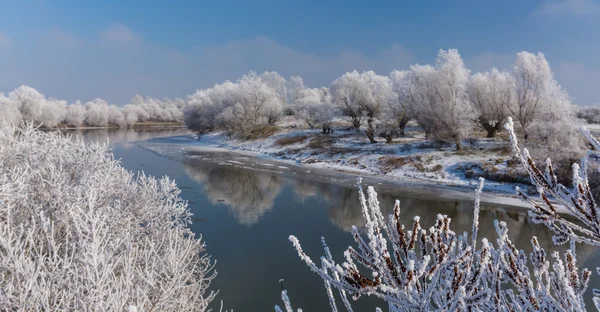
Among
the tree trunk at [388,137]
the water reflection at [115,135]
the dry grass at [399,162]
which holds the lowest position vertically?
the water reflection at [115,135]

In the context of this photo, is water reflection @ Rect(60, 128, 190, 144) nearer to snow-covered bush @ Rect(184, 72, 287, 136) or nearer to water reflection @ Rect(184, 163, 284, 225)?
snow-covered bush @ Rect(184, 72, 287, 136)

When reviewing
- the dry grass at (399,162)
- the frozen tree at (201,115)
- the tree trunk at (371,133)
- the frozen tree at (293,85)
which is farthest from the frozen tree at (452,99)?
the frozen tree at (293,85)

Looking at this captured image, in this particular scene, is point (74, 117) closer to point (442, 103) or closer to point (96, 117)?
point (96, 117)

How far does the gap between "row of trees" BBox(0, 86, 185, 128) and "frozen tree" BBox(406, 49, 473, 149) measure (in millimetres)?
68475

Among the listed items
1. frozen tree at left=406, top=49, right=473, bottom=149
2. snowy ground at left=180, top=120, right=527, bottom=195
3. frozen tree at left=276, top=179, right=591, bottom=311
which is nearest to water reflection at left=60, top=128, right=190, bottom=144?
snowy ground at left=180, top=120, right=527, bottom=195

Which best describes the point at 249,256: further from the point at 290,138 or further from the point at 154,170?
the point at 290,138

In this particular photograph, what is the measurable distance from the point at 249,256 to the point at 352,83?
138ft

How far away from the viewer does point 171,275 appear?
7820 mm

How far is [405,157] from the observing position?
36.8m

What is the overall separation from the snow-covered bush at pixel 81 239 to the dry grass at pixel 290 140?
37.7 m

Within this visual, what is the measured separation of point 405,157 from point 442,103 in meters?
6.67

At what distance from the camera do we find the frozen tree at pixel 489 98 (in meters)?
39.8

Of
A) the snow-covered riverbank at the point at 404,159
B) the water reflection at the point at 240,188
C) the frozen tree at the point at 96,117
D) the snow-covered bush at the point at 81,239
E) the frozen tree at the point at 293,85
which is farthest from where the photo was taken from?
the frozen tree at the point at 293,85

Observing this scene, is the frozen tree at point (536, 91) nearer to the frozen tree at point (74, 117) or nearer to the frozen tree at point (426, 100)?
the frozen tree at point (426, 100)
